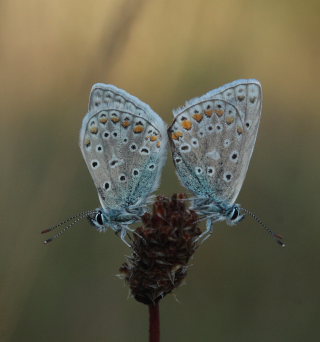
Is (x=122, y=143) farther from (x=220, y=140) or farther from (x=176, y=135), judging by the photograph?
(x=220, y=140)

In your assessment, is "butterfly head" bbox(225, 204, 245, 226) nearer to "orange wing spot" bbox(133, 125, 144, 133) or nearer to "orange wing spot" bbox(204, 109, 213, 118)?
"orange wing spot" bbox(204, 109, 213, 118)

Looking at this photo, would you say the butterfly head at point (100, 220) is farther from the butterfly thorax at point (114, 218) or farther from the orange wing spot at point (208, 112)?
the orange wing spot at point (208, 112)

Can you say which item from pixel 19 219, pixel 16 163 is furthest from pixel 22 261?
pixel 16 163

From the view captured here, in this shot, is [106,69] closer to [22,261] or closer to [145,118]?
[145,118]

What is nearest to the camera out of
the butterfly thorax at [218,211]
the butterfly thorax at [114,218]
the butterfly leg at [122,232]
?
the butterfly leg at [122,232]

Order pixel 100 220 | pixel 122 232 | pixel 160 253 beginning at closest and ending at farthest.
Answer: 1. pixel 160 253
2. pixel 122 232
3. pixel 100 220

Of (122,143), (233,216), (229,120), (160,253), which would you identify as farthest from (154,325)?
(229,120)

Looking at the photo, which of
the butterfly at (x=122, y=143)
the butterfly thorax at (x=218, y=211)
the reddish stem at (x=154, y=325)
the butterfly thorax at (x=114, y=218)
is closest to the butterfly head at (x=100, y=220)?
the butterfly thorax at (x=114, y=218)
